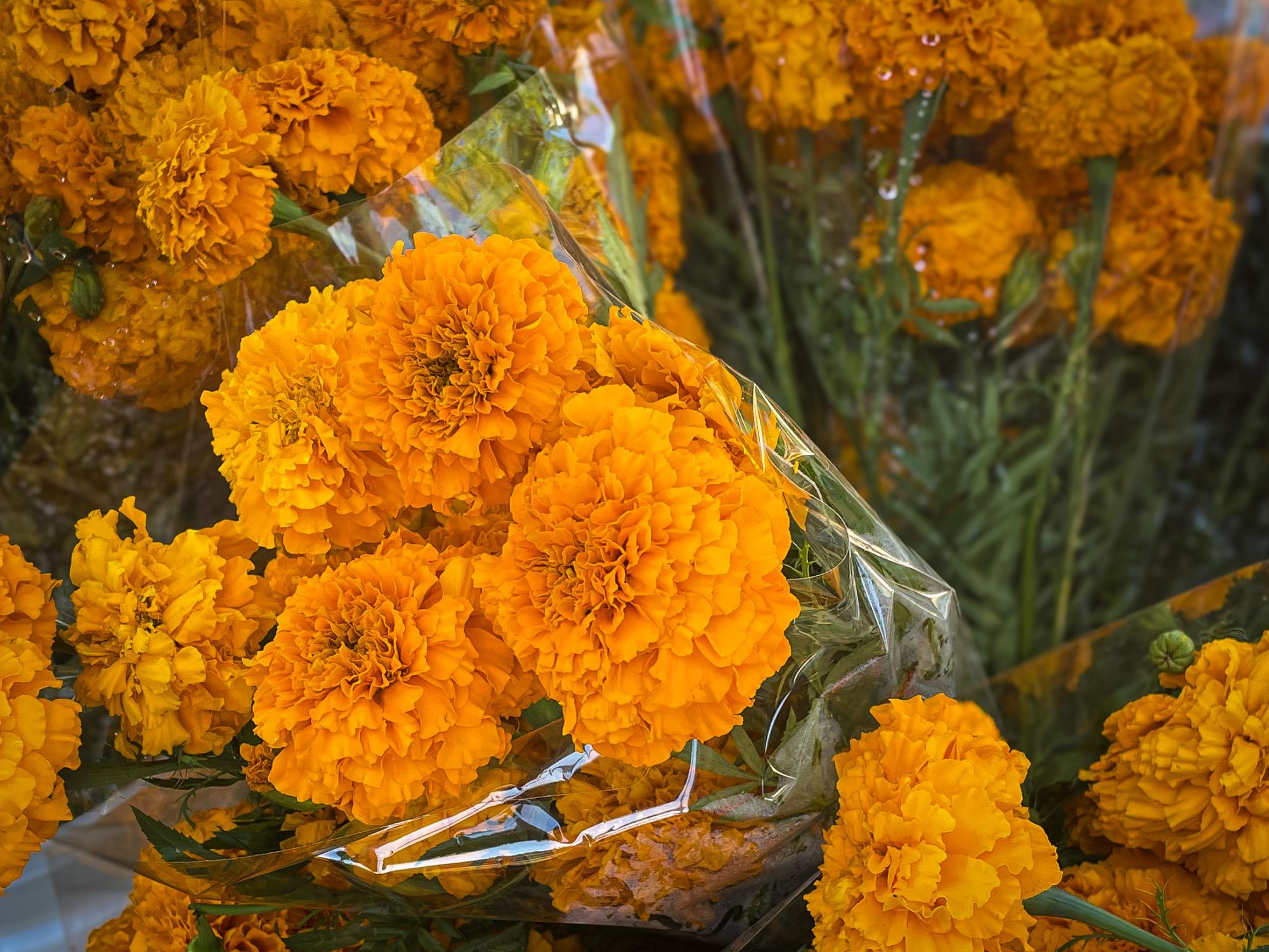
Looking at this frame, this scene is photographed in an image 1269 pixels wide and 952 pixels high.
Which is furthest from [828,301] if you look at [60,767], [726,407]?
[60,767]

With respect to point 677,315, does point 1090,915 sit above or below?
below

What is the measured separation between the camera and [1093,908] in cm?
49

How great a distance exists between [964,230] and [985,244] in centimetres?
2

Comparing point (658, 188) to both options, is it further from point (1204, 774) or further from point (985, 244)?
point (1204, 774)

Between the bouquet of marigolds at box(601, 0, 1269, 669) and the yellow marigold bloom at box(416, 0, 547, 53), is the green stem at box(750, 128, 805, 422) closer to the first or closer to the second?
the bouquet of marigolds at box(601, 0, 1269, 669)

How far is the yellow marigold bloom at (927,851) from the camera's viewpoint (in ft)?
1.47

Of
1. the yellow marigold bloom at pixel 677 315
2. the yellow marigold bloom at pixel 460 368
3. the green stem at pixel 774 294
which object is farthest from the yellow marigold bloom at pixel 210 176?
the green stem at pixel 774 294

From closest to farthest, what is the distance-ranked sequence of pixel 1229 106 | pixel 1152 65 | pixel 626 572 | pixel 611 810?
pixel 626 572 < pixel 611 810 < pixel 1152 65 < pixel 1229 106

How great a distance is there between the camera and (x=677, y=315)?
0.82 m

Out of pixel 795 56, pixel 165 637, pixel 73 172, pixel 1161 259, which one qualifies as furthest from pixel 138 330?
pixel 1161 259

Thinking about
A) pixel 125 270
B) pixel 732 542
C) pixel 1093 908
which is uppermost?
pixel 125 270

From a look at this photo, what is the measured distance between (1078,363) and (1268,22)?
1.05 feet

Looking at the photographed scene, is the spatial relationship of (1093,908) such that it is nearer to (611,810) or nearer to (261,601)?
(611,810)

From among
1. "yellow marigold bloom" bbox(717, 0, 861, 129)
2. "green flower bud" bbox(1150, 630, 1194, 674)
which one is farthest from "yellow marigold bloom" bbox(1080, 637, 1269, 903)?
"yellow marigold bloom" bbox(717, 0, 861, 129)
